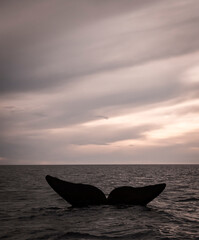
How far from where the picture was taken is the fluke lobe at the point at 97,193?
→ 11461 mm

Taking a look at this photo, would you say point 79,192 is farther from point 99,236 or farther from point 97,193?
point 99,236

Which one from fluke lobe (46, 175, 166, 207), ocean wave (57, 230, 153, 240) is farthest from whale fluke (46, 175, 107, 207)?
ocean wave (57, 230, 153, 240)

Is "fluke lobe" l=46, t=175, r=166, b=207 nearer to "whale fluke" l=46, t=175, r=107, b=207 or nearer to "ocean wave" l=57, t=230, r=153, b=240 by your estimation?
"whale fluke" l=46, t=175, r=107, b=207

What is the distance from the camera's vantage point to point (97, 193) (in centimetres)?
1163

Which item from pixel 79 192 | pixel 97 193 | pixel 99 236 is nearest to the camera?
pixel 99 236

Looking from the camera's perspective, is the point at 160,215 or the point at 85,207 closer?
the point at 160,215

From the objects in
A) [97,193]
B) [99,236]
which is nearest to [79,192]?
[97,193]

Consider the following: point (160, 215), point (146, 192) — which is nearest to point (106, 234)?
point (160, 215)

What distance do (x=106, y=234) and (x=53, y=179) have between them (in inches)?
181

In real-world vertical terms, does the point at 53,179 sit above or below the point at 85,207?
above

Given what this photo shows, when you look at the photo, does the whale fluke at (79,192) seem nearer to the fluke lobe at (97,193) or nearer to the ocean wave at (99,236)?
the fluke lobe at (97,193)

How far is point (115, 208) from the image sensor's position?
11344 mm

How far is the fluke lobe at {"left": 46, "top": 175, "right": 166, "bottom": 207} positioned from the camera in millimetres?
11461

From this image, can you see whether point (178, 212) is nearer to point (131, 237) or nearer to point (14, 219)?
point (131, 237)
